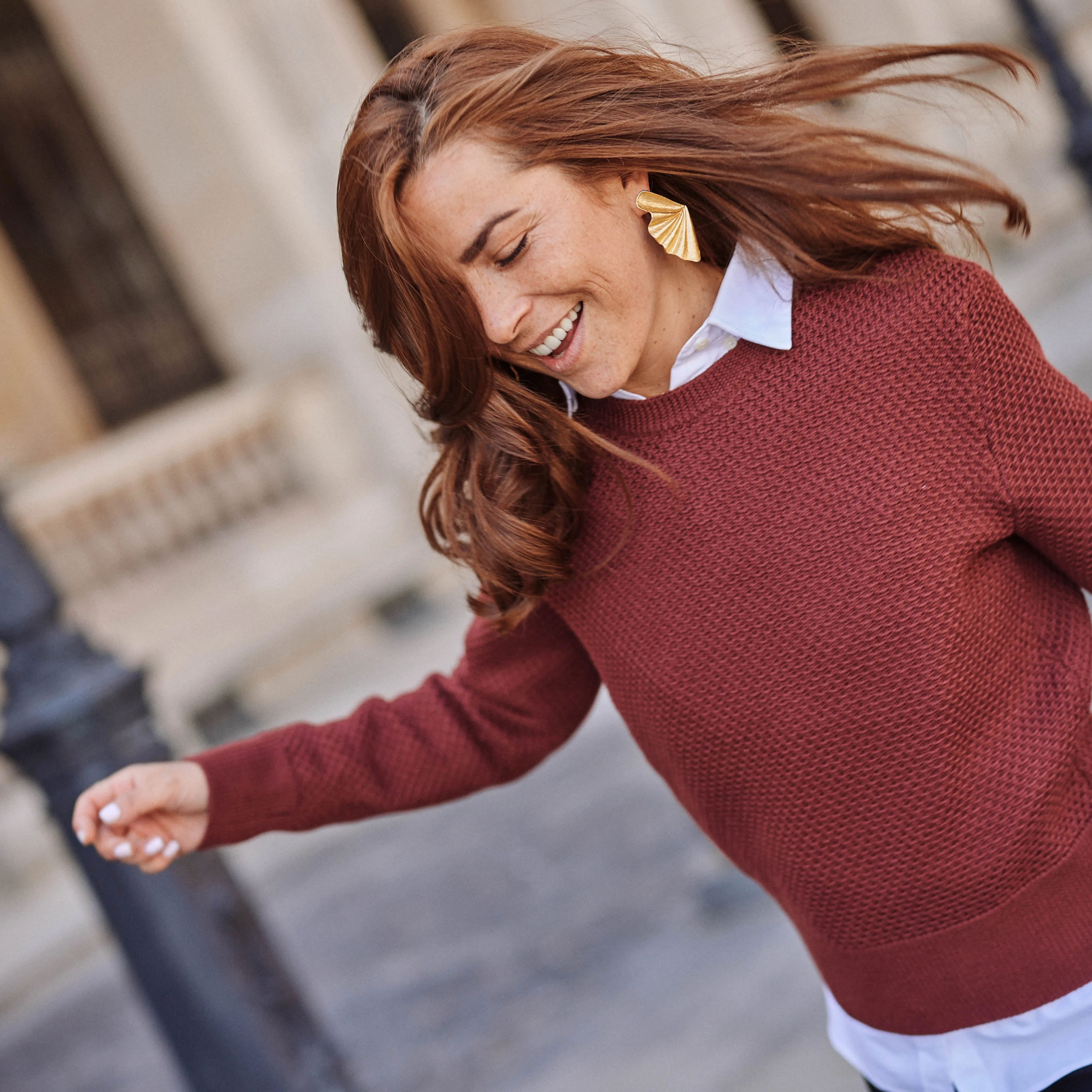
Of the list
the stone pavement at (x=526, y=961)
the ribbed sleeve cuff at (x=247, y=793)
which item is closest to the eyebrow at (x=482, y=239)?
the ribbed sleeve cuff at (x=247, y=793)

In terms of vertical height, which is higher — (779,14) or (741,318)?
(741,318)

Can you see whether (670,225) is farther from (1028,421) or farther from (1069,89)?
(1069,89)

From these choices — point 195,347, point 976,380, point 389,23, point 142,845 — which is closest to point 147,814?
point 142,845

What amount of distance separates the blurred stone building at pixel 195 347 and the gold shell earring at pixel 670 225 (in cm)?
544

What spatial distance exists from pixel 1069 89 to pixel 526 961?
5.14m

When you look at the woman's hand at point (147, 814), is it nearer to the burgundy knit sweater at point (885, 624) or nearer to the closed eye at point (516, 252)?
the burgundy knit sweater at point (885, 624)

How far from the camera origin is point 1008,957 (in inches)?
52.9

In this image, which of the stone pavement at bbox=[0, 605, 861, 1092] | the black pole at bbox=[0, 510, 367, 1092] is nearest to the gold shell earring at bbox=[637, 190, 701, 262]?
the black pole at bbox=[0, 510, 367, 1092]

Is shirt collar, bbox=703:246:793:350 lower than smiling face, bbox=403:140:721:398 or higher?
lower

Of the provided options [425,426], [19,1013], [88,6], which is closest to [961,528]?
Result: [19,1013]

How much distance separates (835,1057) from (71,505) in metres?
5.56

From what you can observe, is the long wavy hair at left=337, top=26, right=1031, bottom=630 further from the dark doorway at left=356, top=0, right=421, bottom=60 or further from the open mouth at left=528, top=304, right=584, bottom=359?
the dark doorway at left=356, top=0, right=421, bottom=60

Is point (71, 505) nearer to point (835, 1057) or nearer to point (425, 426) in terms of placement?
point (425, 426)

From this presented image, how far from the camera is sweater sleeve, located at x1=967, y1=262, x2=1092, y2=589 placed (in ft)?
4.02
